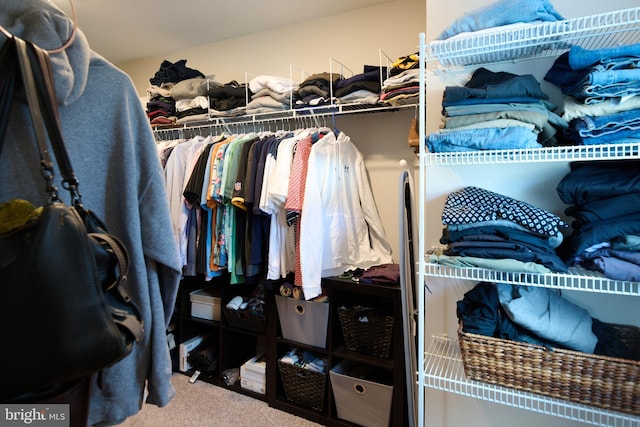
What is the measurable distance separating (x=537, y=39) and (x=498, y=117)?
26cm

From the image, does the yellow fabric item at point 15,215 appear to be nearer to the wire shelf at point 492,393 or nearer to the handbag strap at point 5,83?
the handbag strap at point 5,83

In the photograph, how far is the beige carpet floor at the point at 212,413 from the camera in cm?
201

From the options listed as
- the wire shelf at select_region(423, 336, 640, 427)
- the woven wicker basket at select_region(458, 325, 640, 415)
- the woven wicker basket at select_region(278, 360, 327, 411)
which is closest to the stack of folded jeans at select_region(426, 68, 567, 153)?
the woven wicker basket at select_region(458, 325, 640, 415)

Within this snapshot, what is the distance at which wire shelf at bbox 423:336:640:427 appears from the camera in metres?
1.04

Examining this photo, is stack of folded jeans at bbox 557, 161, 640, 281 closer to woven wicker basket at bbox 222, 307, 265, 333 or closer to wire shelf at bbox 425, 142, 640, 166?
wire shelf at bbox 425, 142, 640, 166

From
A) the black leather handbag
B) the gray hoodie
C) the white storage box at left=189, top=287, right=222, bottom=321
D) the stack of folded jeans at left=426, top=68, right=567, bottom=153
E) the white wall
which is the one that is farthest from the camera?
the white storage box at left=189, top=287, right=222, bottom=321

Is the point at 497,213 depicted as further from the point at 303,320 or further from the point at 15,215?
the point at 303,320

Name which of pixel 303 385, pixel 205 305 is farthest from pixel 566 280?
pixel 205 305

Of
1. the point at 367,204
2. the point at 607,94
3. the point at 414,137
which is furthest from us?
the point at 367,204

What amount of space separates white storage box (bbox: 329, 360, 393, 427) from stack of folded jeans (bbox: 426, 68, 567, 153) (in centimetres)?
132

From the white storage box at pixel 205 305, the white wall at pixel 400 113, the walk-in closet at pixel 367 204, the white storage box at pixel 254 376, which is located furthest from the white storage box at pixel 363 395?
the white storage box at pixel 205 305

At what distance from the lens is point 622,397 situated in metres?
1.00

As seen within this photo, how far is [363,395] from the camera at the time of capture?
1.89 metres

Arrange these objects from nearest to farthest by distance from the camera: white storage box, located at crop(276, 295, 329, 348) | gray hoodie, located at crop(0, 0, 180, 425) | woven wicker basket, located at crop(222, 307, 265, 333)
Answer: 1. gray hoodie, located at crop(0, 0, 180, 425)
2. white storage box, located at crop(276, 295, 329, 348)
3. woven wicker basket, located at crop(222, 307, 265, 333)
